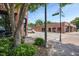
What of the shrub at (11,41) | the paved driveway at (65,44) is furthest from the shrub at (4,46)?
the paved driveway at (65,44)

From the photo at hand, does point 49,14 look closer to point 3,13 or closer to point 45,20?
point 45,20

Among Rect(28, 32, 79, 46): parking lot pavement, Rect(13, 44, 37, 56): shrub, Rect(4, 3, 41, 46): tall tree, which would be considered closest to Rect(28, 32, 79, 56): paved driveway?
Rect(28, 32, 79, 46): parking lot pavement

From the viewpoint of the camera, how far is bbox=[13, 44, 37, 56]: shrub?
154 inches

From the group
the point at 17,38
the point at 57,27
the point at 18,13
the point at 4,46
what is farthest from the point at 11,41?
the point at 57,27

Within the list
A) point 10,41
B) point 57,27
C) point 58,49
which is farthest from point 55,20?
point 10,41

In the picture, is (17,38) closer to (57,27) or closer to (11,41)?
(11,41)

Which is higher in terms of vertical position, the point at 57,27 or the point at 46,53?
the point at 57,27

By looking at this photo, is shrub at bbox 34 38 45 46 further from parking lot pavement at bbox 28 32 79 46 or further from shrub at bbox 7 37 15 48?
shrub at bbox 7 37 15 48

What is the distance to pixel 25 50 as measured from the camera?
398 cm

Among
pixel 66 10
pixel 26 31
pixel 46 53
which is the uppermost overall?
pixel 66 10

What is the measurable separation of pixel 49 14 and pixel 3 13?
2.13ft

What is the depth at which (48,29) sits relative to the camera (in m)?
3.95

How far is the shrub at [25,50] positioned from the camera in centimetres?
392

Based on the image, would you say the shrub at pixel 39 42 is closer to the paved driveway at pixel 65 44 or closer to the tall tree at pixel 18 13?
the paved driveway at pixel 65 44
